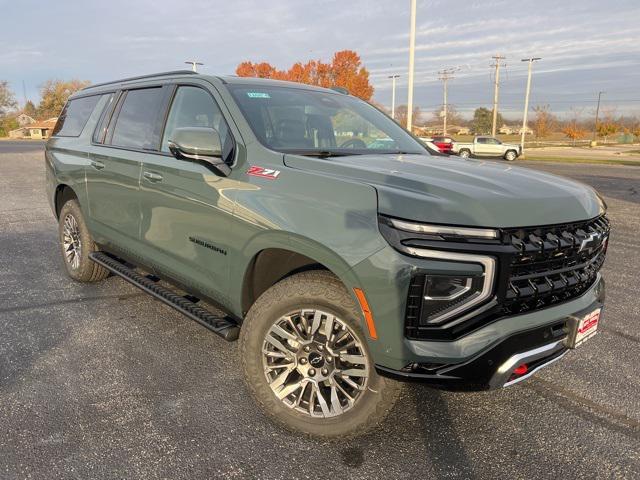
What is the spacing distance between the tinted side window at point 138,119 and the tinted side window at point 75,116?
79 cm

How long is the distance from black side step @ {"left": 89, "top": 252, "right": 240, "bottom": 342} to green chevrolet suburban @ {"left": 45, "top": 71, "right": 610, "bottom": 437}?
0.5 inches

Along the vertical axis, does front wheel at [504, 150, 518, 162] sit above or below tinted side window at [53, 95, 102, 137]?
below

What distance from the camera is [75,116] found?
5.27 meters

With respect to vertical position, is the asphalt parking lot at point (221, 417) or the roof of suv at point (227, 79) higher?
the roof of suv at point (227, 79)

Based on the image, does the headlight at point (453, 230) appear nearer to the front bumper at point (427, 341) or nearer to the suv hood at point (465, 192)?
the suv hood at point (465, 192)

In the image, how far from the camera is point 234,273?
2.95 m

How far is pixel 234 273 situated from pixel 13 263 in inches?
171

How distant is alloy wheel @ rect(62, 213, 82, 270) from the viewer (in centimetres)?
507

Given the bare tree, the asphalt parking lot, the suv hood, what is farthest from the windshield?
the bare tree

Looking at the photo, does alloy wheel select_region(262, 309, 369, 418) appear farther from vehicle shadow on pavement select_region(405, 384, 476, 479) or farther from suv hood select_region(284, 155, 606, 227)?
suv hood select_region(284, 155, 606, 227)

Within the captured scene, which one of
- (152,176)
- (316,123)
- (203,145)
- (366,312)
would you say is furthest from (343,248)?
(152,176)

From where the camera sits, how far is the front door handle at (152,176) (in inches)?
140

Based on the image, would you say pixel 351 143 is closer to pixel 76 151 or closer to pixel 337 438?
pixel 337 438

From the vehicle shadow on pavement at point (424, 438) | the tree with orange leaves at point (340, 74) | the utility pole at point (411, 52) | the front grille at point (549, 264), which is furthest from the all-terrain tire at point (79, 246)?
the tree with orange leaves at point (340, 74)
